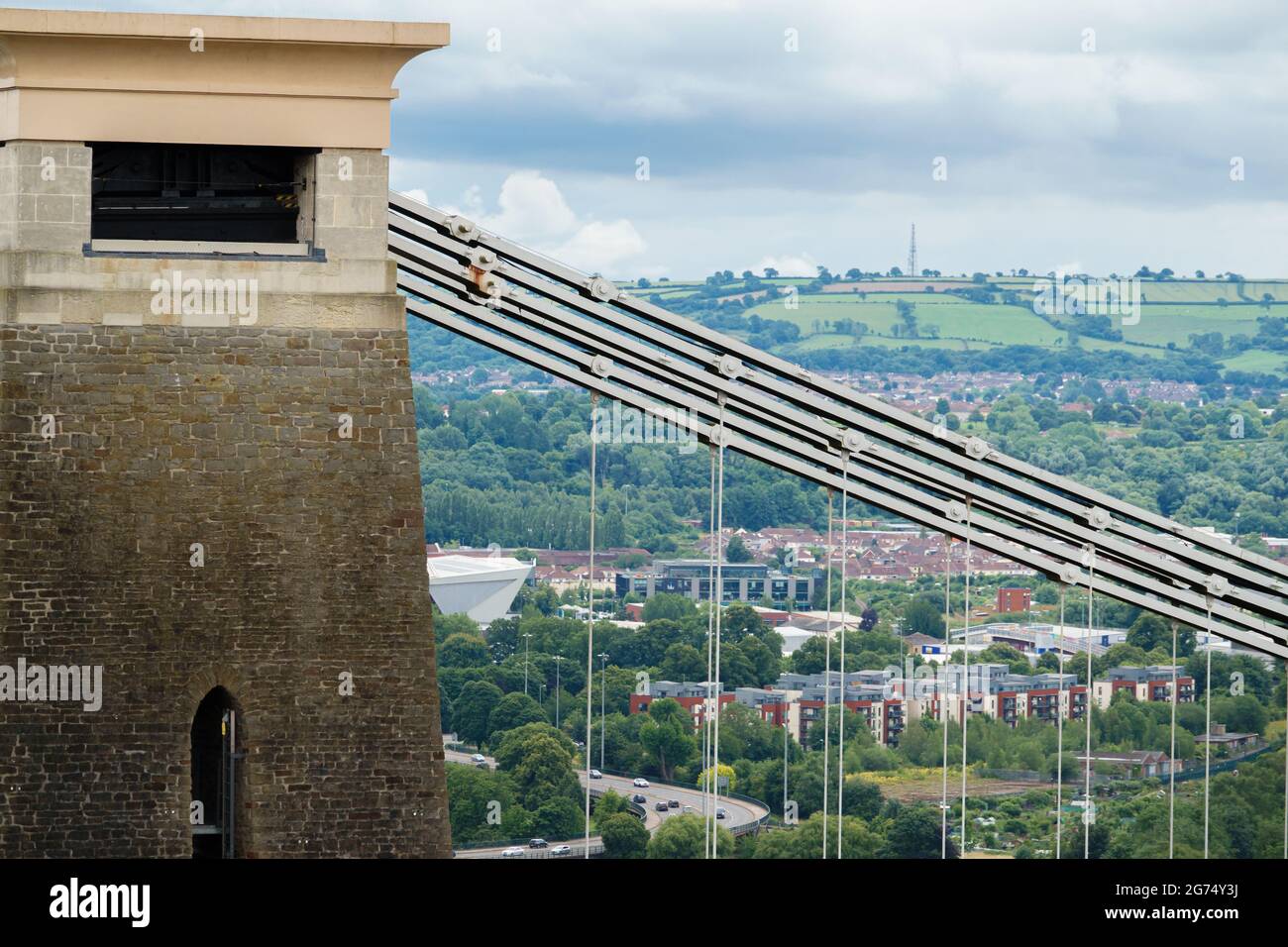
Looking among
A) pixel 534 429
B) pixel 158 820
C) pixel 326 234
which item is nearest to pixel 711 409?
pixel 326 234

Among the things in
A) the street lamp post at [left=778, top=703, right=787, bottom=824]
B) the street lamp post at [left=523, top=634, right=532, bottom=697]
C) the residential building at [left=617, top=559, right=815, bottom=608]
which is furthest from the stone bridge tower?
the residential building at [left=617, top=559, right=815, bottom=608]

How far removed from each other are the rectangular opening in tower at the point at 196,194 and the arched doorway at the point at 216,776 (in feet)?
11.4

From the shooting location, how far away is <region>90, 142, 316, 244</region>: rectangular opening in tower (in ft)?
58.9

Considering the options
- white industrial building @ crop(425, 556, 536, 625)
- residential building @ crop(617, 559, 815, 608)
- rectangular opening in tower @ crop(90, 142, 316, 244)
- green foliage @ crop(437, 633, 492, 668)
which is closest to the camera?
rectangular opening in tower @ crop(90, 142, 316, 244)

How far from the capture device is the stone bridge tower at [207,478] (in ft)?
53.7

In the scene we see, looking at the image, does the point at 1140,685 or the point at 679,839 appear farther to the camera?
the point at 1140,685

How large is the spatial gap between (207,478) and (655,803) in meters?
42.0

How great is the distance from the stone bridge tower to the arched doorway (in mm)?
22

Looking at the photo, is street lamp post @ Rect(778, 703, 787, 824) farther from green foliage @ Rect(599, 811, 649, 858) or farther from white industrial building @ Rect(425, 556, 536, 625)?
white industrial building @ Rect(425, 556, 536, 625)

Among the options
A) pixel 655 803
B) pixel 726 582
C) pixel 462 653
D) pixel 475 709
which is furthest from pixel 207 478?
pixel 726 582

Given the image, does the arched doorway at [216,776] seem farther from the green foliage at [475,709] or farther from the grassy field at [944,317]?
the grassy field at [944,317]

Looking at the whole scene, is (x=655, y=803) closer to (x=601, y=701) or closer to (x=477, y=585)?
(x=601, y=701)

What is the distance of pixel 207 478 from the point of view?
16719 millimetres
